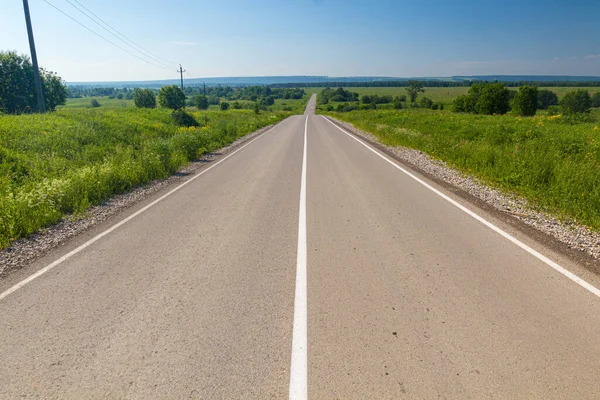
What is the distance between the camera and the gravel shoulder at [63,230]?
17.1 feet

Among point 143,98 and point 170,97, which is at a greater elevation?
point 143,98

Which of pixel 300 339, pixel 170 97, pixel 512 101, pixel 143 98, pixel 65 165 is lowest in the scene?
pixel 300 339

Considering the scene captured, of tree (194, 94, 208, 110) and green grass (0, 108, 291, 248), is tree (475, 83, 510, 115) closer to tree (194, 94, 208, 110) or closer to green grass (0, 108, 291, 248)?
tree (194, 94, 208, 110)

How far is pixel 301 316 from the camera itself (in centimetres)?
374

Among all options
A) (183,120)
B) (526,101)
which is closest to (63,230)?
(183,120)

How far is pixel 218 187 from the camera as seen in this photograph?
10070 millimetres

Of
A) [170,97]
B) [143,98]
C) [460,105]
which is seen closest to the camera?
[170,97]

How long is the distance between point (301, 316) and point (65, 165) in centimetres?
1106

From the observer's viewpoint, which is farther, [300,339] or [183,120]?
[183,120]

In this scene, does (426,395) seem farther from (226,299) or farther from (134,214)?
(134,214)

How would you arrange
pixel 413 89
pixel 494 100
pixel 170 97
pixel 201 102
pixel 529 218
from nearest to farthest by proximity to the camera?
pixel 529 218, pixel 494 100, pixel 170 97, pixel 201 102, pixel 413 89

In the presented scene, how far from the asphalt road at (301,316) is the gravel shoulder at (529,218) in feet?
1.42

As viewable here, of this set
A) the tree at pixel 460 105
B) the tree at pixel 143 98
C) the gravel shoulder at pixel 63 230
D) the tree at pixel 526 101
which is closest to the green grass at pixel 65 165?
the gravel shoulder at pixel 63 230

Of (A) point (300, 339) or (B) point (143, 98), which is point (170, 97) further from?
(A) point (300, 339)
